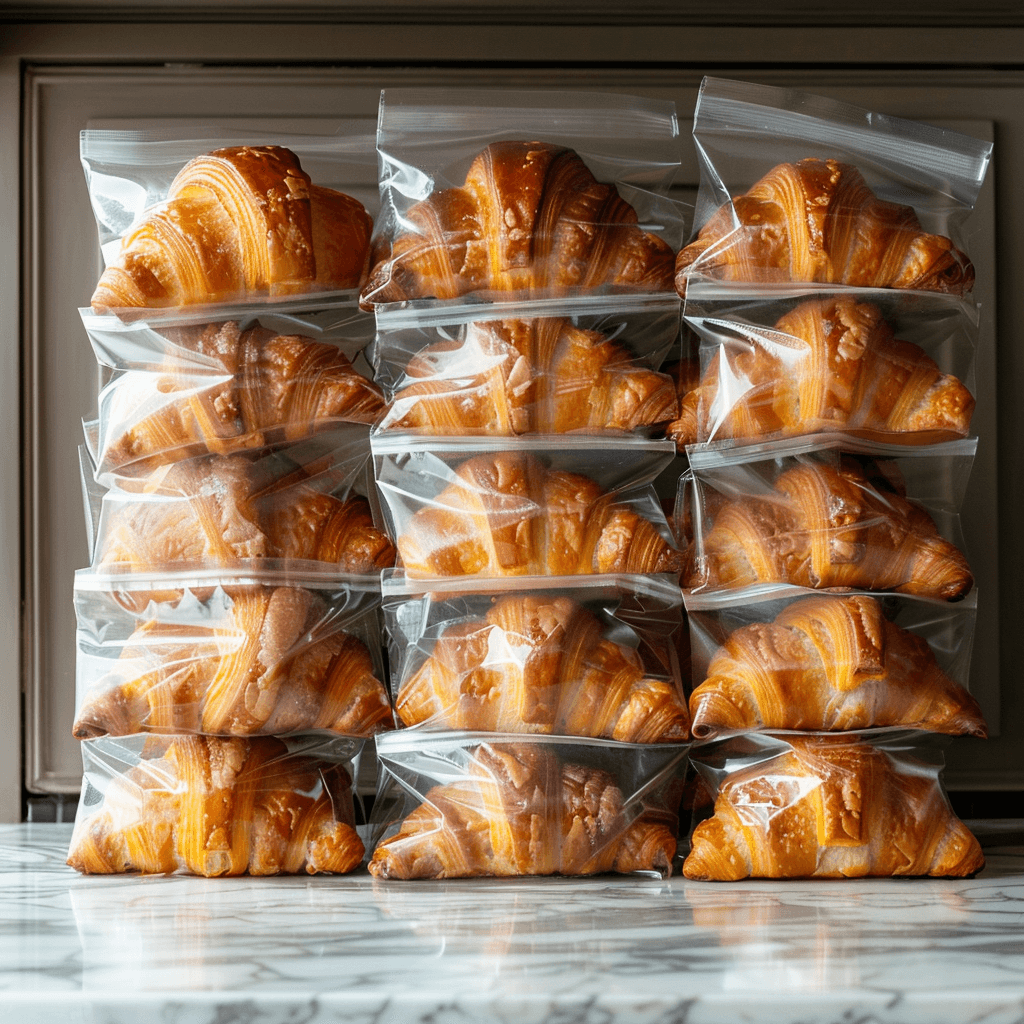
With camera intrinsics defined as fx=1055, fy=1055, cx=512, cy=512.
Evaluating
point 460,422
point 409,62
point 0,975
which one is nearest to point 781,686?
point 460,422

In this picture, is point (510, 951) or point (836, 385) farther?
point (836, 385)

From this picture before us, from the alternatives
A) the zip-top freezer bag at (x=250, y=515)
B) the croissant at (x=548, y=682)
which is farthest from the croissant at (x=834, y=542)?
the zip-top freezer bag at (x=250, y=515)

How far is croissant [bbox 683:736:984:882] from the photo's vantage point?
106 cm

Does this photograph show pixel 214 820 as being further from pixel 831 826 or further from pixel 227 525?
pixel 831 826

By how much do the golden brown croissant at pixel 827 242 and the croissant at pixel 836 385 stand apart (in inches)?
1.6

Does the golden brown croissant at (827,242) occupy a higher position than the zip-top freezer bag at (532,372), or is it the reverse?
the golden brown croissant at (827,242)

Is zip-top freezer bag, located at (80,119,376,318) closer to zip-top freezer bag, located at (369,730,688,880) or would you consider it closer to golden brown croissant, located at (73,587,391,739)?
golden brown croissant, located at (73,587,391,739)

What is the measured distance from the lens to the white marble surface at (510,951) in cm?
76

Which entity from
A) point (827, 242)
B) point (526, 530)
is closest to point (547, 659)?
point (526, 530)

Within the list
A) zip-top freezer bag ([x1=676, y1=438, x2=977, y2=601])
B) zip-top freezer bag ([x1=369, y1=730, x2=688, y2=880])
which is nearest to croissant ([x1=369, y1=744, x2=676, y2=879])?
zip-top freezer bag ([x1=369, y1=730, x2=688, y2=880])

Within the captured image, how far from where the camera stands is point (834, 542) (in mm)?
1087

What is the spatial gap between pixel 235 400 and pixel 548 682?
445 millimetres

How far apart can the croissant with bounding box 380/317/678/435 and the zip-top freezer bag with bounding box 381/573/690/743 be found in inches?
6.7

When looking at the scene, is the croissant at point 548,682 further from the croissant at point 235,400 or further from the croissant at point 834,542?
the croissant at point 235,400
